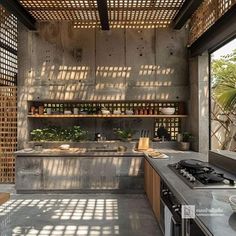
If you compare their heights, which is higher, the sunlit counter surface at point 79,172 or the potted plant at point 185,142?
the potted plant at point 185,142

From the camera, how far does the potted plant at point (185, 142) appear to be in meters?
6.51

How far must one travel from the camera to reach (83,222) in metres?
4.64

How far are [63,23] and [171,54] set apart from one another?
7.30 ft

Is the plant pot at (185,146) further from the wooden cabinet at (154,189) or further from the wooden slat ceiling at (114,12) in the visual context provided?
the wooden slat ceiling at (114,12)

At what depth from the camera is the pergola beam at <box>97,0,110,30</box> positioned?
16.9ft

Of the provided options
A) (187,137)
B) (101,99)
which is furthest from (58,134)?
(187,137)

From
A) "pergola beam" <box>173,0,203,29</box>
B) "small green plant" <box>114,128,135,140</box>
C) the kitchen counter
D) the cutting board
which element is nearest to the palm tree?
"pergola beam" <box>173,0,203,29</box>

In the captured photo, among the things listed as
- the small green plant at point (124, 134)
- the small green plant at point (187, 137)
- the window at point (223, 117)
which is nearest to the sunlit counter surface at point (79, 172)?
the small green plant at point (124, 134)

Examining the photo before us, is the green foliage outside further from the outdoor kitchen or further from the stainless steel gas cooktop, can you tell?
the stainless steel gas cooktop

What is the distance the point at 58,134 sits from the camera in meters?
6.90

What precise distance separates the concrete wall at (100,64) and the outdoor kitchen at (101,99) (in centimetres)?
2

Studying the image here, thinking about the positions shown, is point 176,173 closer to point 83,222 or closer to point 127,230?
point 127,230

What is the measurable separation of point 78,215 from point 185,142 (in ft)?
8.78

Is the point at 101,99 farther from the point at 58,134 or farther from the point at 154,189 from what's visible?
the point at 154,189
